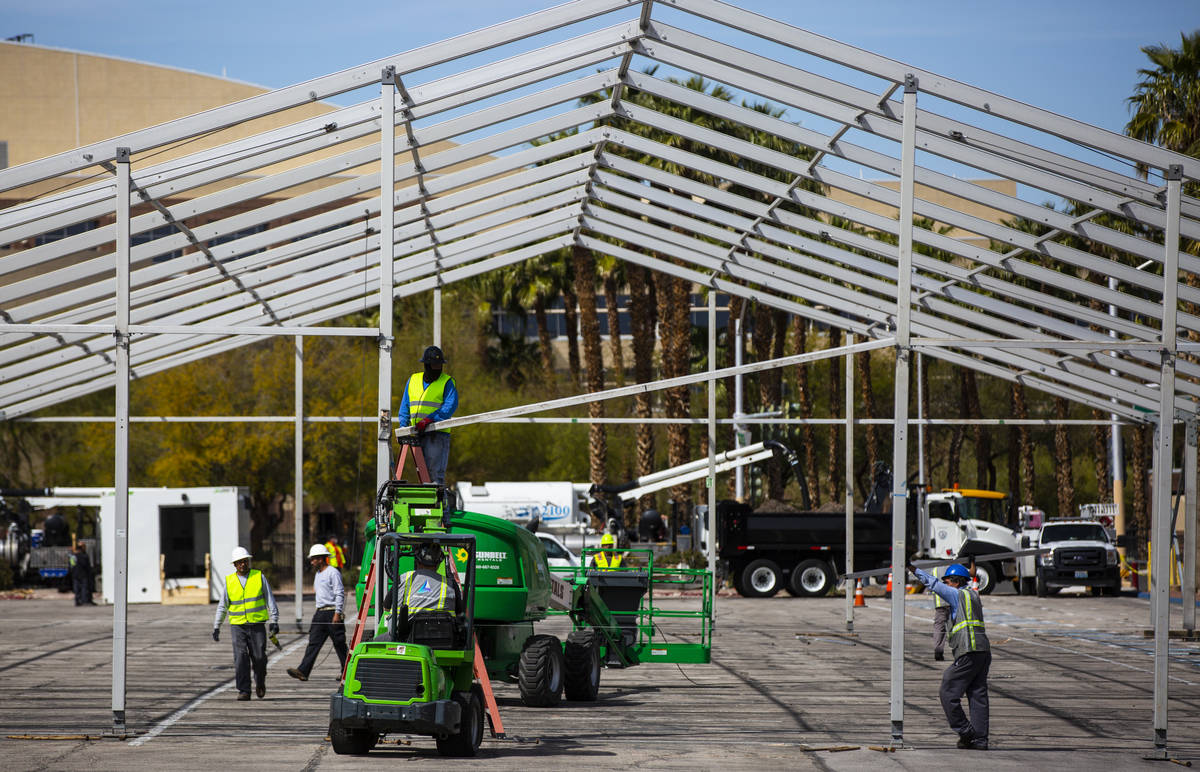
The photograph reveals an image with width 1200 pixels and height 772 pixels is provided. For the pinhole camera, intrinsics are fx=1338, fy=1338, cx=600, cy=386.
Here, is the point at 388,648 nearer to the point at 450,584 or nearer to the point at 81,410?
the point at 450,584

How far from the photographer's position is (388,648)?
1066 cm

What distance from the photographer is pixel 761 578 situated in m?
34.2

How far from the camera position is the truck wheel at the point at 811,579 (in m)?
34.1

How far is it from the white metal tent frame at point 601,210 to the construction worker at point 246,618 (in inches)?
111

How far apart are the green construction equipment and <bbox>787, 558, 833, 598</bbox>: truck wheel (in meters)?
17.1

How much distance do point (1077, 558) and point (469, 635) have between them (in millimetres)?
26955

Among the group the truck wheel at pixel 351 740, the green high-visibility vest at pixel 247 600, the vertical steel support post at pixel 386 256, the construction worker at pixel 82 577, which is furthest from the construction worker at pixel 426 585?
the construction worker at pixel 82 577

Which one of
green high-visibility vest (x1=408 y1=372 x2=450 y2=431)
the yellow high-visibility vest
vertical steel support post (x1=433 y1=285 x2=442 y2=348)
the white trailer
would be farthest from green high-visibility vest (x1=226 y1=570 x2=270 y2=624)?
the white trailer

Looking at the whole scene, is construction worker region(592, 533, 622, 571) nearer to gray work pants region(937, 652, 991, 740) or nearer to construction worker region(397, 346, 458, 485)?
construction worker region(397, 346, 458, 485)

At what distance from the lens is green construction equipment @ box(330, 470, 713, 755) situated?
10.6 m

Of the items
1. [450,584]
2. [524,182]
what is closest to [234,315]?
[524,182]

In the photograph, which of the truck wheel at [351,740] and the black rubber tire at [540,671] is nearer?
the truck wheel at [351,740]

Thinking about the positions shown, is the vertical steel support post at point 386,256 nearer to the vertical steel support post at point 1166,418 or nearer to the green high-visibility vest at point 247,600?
the green high-visibility vest at point 247,600

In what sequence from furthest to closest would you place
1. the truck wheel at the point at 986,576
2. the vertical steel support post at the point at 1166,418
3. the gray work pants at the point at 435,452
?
1. the truck wheel at the point at 986,576
2. the gray work pants at the point at 435,452
3. the vertical steel support post at the point at 1166,418
